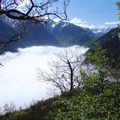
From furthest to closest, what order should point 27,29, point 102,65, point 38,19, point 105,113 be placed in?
point 27,29
point 102,65
point 38,19
point 105,113

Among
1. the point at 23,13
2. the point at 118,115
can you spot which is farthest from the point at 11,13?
the point at 118,115

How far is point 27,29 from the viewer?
20.1m

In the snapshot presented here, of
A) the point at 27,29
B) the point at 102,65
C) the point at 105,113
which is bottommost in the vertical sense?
the point at 105,113

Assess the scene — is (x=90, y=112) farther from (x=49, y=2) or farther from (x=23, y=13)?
(x=49, y=2)

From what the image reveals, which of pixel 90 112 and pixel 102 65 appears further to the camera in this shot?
pixel 102 65

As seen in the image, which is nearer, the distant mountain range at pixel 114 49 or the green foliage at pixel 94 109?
the green foliage at pixel 94 109

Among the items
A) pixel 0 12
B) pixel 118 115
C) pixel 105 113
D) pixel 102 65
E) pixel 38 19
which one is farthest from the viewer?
pixel 102 65

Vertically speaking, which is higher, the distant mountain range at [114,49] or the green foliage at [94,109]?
the distant mountain range at [114,49]

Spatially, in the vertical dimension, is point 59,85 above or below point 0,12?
below

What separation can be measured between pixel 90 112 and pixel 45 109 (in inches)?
765

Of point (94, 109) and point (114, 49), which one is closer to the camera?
point (94, 109)

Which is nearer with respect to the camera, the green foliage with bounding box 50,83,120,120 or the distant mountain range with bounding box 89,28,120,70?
the green foliage with bounding box 50,83,120,120

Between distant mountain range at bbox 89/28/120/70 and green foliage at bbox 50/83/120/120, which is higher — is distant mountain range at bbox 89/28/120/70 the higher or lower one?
the higher one

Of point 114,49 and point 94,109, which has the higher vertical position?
point 114,49
